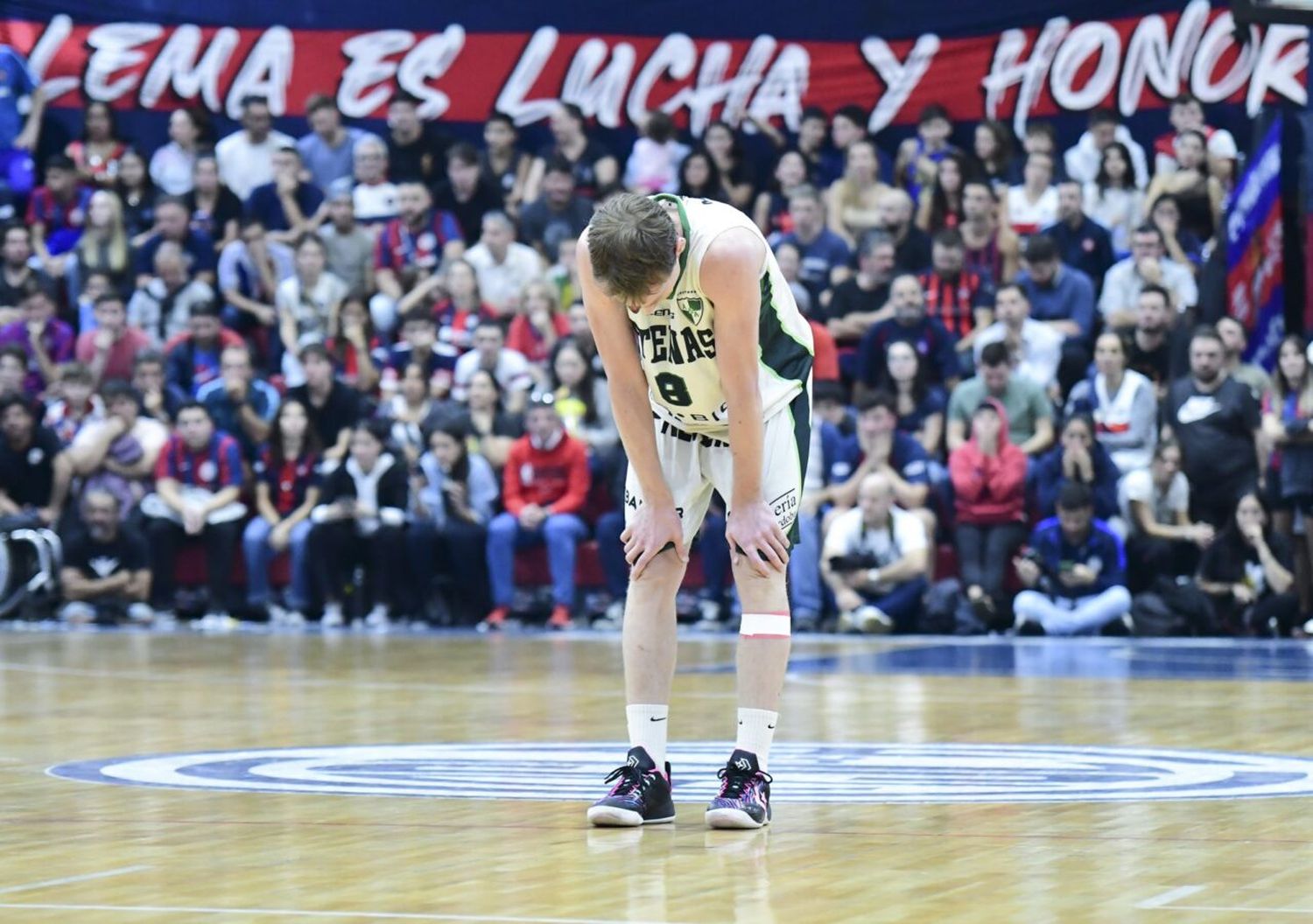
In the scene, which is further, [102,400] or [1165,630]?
[102,400]

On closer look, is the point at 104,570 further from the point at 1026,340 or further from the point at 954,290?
the point at 1026,340

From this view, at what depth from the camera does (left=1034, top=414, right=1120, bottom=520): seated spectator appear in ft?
43.3

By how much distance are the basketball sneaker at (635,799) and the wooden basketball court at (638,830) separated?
56mm

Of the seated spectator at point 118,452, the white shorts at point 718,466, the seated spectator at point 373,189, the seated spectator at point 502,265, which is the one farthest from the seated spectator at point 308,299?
the white shorts at point 718,466

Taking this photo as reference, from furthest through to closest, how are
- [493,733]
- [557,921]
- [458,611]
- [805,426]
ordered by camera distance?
[458,611] → [493,733] → [805,426] → [557,921]

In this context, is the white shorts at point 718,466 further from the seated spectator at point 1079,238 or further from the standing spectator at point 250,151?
the standing spectator at point 250,151

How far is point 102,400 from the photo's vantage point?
50.4 feet

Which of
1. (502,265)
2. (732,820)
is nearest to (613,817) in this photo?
(732,820)

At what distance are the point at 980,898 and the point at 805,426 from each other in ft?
6.20

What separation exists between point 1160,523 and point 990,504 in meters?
1.03

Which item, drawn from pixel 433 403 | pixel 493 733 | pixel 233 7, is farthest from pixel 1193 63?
pixel 493 733

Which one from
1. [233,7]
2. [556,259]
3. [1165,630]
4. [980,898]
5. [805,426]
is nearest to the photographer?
[980,898]

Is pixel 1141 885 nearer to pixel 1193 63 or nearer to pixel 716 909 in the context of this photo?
pixel 716 909

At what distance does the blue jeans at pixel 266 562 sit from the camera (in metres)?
14.7
